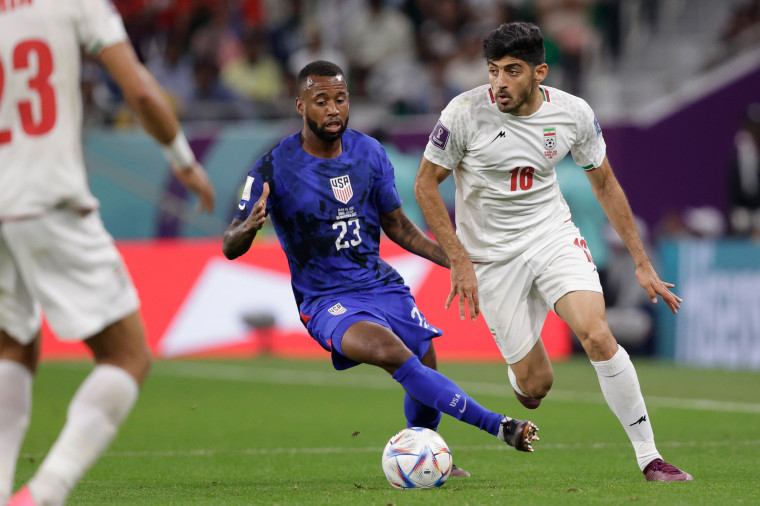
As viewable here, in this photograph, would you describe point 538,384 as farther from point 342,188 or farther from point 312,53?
point 312,53

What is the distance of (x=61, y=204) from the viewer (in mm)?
4297

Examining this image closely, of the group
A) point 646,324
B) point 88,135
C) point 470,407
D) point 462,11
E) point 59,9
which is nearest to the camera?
point 59,9

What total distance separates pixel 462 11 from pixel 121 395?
15.9m

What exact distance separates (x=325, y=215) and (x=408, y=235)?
518 millimetres

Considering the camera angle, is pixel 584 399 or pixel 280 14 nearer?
pixel 584 399

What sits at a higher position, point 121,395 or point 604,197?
point 604,197

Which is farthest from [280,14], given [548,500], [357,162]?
[548,500]

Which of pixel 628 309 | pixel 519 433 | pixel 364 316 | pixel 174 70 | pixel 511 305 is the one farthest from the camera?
pixel 174 70

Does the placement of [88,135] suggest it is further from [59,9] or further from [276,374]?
[59,9]

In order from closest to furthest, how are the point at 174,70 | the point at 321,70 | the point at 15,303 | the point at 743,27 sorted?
the point at 15,303 → the point at 321,70 → the point at 743,27 → the point at 174,70

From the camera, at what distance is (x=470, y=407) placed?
611 cm

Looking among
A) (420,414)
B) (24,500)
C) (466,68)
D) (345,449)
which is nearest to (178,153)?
(24,500)

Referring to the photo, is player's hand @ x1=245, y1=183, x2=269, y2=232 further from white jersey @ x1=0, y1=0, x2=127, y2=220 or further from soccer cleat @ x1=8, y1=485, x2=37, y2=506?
soccer cleat @ x1=8, y1=485, x2=37, y2=506

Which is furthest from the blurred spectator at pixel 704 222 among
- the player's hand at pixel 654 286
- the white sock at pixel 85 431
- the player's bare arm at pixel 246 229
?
the white sock at pixel 85 431
